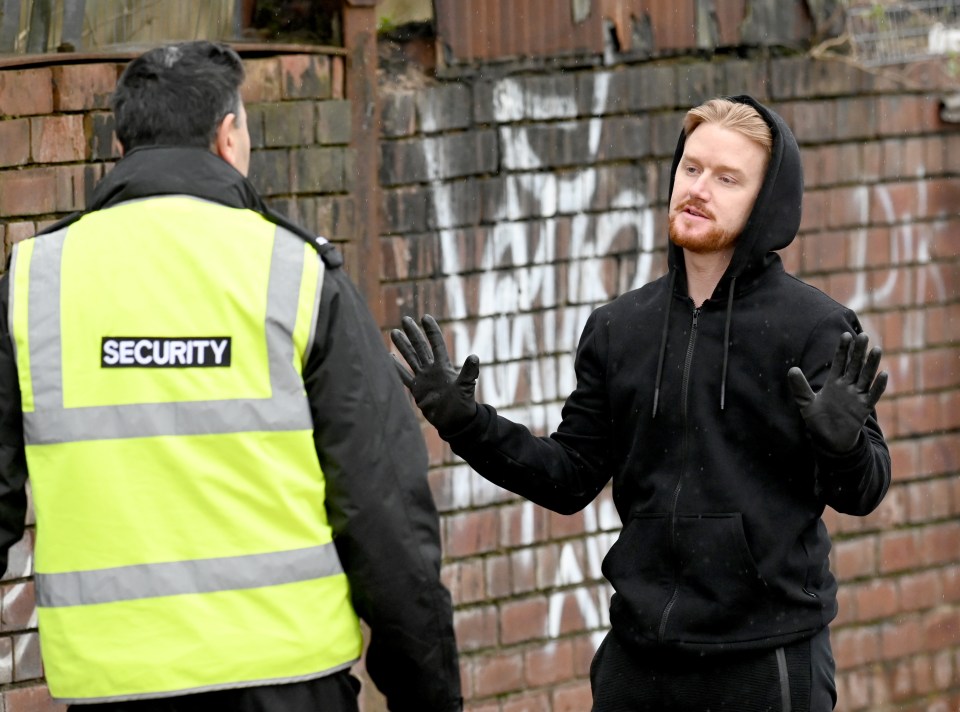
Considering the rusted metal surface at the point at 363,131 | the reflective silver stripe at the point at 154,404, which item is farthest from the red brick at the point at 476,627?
the reflective silver stripe at the point at 154,404

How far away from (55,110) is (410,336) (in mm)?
1675

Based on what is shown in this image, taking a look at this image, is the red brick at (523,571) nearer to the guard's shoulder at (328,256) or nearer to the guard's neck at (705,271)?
the guard's neck at (705,271)

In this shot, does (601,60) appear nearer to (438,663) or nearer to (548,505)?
(548,505)

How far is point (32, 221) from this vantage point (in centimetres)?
506

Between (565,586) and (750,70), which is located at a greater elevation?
(750,70)

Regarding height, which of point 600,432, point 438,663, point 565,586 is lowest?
point 565,586

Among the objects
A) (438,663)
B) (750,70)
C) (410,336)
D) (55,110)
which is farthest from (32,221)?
(750,70)

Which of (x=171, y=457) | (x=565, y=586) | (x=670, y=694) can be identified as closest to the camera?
(x=171, y=457)

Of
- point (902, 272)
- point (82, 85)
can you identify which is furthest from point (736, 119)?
point (902, 272)

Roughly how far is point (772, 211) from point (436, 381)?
843 millimetres

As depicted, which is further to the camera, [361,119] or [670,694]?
[361,119]

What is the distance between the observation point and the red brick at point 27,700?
506 cm

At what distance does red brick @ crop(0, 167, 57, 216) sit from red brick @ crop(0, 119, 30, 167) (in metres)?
0.03

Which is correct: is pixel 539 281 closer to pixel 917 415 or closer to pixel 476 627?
pixel 476 627
